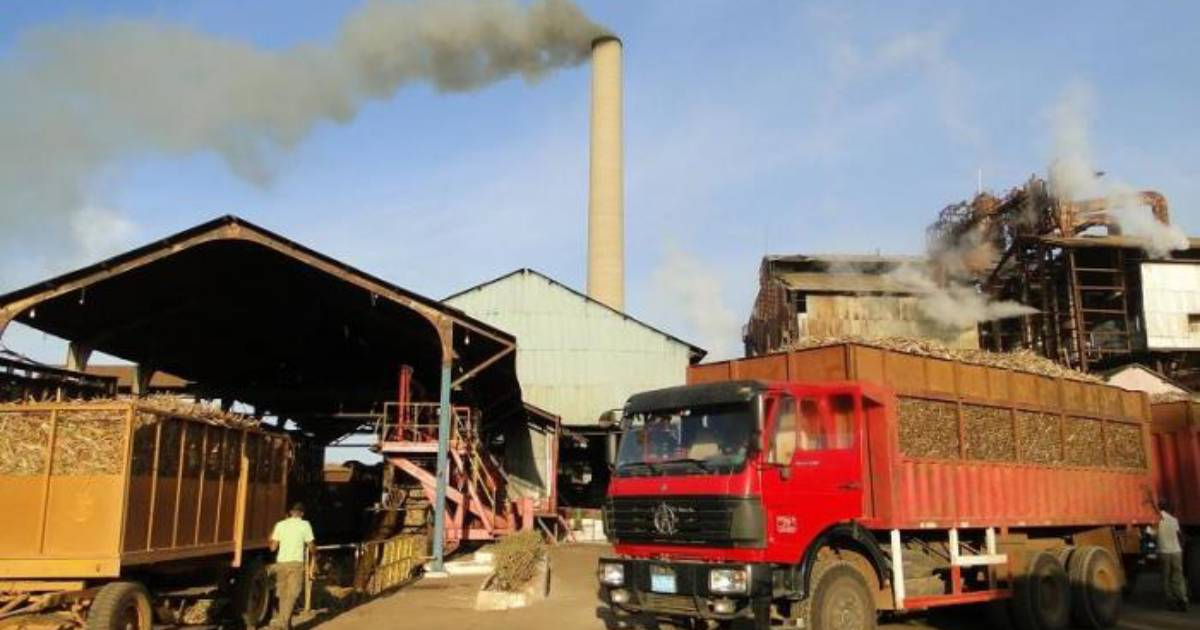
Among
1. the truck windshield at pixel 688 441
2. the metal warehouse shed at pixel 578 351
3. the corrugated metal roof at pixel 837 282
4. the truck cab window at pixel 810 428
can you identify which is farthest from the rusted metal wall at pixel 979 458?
the corrugated metal roof at pixel 837 282

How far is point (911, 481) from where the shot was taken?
10562mm

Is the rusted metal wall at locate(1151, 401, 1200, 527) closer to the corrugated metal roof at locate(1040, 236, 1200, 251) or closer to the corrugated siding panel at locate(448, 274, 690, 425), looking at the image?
the corrugated siding panel at locate(448, 274, 690, 425)

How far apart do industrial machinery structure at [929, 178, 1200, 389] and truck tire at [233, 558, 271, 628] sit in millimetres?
38476

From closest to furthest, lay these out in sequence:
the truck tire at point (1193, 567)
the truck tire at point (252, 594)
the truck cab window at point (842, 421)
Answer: the truck cab window at point (842, 421)
the truck tire at point (252, 594)
the truck tire at point (1193, 567)

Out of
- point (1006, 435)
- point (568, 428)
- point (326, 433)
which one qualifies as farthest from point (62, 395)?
point (326, 433)

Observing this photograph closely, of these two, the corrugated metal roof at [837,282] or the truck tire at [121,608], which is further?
the corrugated metal roof at [837,282]

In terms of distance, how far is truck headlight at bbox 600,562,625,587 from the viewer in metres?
9.82

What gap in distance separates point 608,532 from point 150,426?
524 cm

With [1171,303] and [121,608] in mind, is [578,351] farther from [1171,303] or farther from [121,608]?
[1171,303]

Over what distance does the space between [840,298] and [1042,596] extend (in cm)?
3549

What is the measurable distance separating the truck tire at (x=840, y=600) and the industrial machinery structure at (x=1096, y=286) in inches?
1447

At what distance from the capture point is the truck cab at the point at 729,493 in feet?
28.8

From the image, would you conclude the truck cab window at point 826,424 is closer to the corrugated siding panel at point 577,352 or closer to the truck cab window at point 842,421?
the truck cab window at point 842,421

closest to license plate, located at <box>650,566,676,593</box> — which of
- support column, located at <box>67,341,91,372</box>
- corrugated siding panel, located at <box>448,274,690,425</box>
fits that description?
support column, located at <box>67,341,91,372</box>
